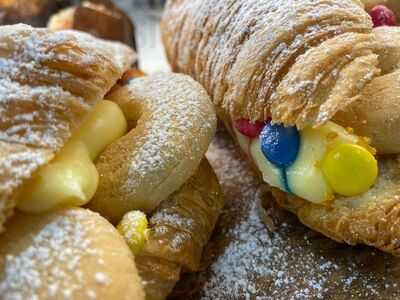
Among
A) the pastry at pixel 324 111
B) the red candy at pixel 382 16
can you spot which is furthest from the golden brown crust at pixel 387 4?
the pastry at pixel 324 111

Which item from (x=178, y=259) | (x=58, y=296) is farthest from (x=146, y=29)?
(x=58, y=296)

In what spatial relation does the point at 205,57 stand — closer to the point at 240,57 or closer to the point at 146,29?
the point at 240,57

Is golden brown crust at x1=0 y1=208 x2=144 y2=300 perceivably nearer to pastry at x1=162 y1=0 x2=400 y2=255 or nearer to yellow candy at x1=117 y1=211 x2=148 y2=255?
yellow candy at x1=117 y1=211 x2=148 y2=255

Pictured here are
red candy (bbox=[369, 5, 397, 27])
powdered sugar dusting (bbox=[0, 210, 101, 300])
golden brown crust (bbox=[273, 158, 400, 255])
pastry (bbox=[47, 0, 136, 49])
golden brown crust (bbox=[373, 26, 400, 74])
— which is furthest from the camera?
pastry (bbox=[47, 0, 136, 49])

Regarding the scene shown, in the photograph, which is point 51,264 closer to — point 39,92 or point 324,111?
point 39,92

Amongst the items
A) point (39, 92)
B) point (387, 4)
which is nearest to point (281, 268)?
point (39, 92)

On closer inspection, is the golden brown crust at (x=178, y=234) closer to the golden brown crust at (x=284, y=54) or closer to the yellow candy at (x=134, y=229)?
the yellow candy at (x=134, y=229)

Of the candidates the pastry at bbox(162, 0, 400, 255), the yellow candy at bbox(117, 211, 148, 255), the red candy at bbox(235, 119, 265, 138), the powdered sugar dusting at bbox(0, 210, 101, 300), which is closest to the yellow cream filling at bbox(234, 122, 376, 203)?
the pastry at bbox(162, 0, 400, 255)
